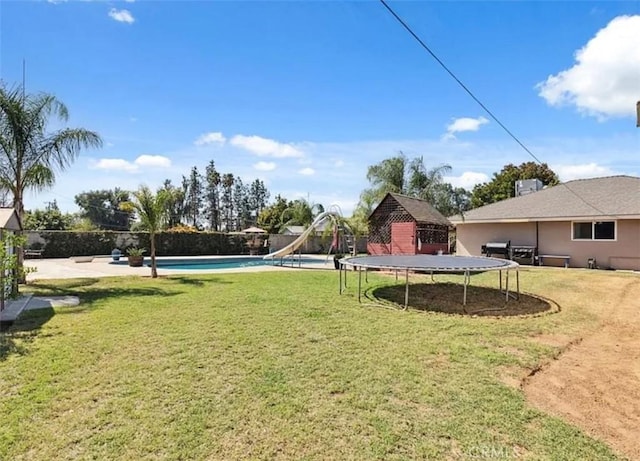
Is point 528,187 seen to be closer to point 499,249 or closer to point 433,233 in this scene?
point 499,249

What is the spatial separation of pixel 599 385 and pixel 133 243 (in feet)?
89.7

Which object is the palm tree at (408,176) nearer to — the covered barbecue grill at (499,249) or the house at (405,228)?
the house at (405,228)

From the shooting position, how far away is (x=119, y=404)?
11.8 feet

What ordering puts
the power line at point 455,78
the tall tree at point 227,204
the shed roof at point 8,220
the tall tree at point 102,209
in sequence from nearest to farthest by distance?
the power line at point 455,78
the shed roof at point 8,220
the tall tree at point 227,204
the tall tree at point 102,209

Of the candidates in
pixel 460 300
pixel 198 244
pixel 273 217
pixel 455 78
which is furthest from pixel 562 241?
pixel 273 217

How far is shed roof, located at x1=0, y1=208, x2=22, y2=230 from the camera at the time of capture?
812cm

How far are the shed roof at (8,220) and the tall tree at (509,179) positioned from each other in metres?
38.8

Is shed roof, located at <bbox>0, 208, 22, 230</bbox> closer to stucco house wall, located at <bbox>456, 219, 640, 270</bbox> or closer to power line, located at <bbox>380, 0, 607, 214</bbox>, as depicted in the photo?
power line, located at <bbox>380, 0, 607, 214</bbox>

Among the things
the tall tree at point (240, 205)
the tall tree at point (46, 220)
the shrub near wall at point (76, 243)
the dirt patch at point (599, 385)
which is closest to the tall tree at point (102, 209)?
the tall tree at point (240, 205)

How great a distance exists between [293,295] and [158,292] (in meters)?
3.82

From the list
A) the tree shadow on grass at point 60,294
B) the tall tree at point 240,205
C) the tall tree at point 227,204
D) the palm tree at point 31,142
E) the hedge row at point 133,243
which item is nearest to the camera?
the tree shadow on grass at point 60,294

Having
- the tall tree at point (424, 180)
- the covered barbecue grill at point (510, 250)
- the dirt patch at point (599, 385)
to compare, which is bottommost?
the dirt patch at point (599, 385)

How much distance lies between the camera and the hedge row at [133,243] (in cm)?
2373

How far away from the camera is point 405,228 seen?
20.0 metres
